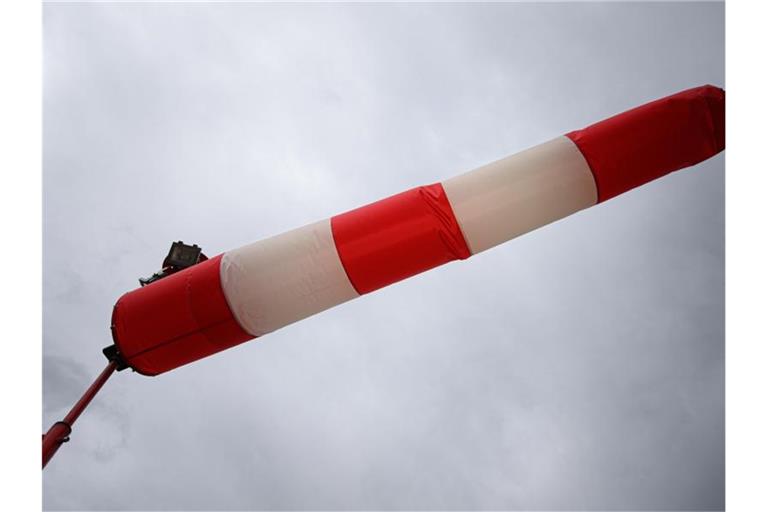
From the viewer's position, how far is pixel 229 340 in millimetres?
5180

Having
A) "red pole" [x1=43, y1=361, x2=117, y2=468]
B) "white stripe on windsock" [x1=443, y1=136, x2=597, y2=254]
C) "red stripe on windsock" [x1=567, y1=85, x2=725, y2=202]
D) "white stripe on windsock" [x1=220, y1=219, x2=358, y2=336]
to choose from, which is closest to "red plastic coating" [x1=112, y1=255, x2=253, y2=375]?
"white stripe on windsock" [x1=220, y1=219, x2=358, y2=336]

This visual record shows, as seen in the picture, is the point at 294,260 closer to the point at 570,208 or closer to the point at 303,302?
the point at 303,302

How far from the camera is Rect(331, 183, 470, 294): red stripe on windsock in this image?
4.83m

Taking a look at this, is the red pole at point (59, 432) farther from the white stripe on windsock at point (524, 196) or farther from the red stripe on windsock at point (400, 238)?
the white stripe on windsock at point (524, 196)

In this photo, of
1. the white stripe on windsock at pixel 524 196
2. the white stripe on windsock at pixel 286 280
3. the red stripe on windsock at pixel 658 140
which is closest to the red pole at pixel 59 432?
the white stripe on windsock at pixel 286 280

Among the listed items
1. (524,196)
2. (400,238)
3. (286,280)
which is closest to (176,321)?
(286,280)

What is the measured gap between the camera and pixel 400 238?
484 centimetres

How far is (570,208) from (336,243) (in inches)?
84.7

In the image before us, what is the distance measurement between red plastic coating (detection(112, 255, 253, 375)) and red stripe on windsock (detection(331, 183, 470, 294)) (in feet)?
4.10

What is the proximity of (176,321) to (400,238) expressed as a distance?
2.24 m

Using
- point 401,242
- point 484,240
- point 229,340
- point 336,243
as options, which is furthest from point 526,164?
point 229,340

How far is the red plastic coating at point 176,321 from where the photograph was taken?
5.04 meters

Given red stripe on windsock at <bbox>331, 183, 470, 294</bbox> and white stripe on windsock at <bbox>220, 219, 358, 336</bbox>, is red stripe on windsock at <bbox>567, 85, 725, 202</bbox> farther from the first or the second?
white stripe on windsock at <bbox>220, 219, 358, 336</bbox>

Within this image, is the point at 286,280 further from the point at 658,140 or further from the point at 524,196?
the point at 658,140
